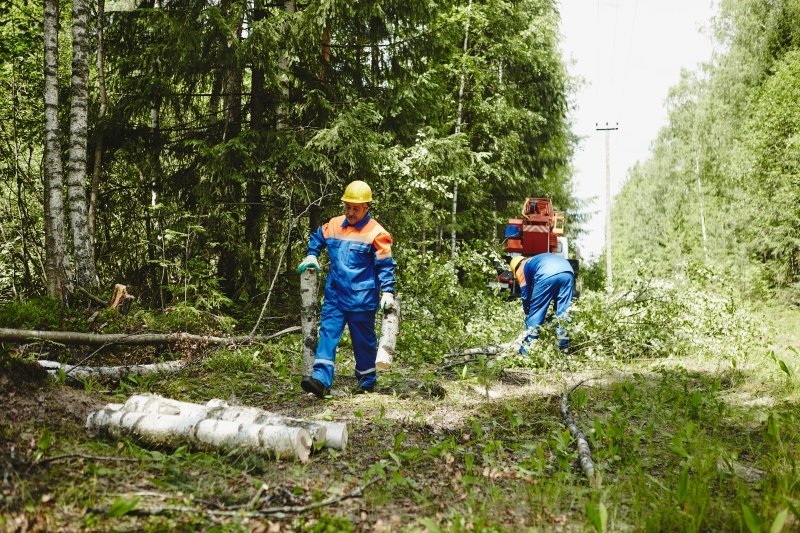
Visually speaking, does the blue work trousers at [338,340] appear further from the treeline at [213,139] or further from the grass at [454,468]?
the treeline at [213,139]

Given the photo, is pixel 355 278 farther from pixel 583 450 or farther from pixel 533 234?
pixel 533 234

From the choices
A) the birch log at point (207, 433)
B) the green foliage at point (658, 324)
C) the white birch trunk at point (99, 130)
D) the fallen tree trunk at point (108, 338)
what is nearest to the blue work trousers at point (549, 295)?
the green foliage at point (658, 324)

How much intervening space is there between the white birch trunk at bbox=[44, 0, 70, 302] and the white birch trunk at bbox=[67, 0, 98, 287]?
20cm

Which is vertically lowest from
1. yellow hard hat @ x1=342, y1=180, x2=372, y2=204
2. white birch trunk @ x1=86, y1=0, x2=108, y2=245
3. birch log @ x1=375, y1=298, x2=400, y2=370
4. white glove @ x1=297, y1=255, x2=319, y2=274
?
birch log @ x1=375, y1=298, x2=400, y2=370

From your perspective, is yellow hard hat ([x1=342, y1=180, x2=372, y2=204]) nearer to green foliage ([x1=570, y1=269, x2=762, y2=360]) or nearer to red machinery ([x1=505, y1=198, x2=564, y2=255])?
green foliage ([x1=570, y1=269, x2=762, y2=360])

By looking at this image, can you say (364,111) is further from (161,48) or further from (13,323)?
(13,323)

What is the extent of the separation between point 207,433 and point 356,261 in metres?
2.25

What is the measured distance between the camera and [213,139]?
9.26 meters

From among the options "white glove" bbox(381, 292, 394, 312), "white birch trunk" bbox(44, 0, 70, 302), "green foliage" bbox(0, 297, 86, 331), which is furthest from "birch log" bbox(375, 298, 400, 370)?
"white birch trunk" bbox(44, 0, 70, 302)

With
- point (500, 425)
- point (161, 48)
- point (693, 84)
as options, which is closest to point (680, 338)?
point (500, 425)

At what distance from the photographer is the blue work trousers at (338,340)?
4.92 metres

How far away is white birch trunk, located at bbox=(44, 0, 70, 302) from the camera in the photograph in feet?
25.7

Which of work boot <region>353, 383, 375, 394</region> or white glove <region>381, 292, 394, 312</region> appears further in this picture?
work boot <region>353, 383, 375, 394</region>

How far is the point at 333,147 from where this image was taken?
8094mm
